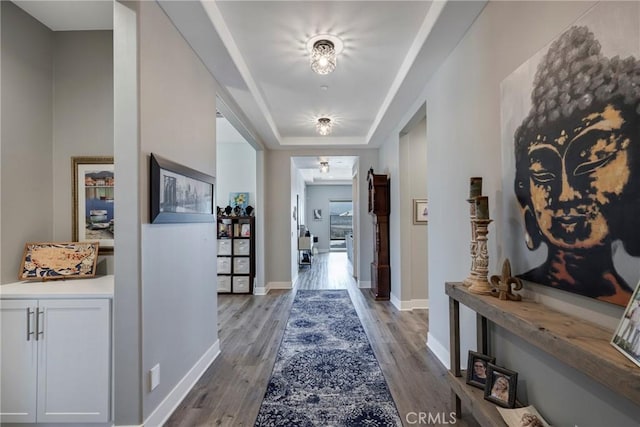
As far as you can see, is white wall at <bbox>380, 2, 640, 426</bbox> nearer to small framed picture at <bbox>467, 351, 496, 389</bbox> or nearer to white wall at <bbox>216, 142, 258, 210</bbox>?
small framed picture at <bbox>467, 351, 496, 389</bbox>

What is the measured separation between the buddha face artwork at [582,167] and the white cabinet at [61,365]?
2.27 metres

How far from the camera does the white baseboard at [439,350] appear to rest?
2.41 m

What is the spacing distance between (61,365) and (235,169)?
463cm

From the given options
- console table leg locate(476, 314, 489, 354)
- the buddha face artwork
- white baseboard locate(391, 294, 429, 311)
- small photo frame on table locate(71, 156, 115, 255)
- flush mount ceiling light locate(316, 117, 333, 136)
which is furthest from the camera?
flush mount ceiling light locate(316, 117, 333, 136)

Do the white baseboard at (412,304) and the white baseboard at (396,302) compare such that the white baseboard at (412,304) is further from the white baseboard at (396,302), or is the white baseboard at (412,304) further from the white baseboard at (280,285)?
the white baseboard at (280,285)

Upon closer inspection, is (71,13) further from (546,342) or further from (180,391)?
(546,342)

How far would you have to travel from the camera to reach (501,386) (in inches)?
58.0

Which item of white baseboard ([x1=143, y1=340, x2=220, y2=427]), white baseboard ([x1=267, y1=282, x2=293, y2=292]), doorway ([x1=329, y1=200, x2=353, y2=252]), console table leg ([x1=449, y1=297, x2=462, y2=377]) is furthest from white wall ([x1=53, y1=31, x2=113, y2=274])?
doorway ([x1=329, y1=200, x2=353, y2=252])

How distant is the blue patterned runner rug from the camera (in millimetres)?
1816

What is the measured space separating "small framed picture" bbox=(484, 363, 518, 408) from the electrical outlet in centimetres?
184

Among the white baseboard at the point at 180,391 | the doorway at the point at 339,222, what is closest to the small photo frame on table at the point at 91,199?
the white baseboard at the point at 180,391

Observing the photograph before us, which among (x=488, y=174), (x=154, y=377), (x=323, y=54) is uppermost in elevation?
(x=323, y=54)

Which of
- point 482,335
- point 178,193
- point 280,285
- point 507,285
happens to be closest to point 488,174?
point 507,285

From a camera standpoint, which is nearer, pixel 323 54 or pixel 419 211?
pixel 323 54
